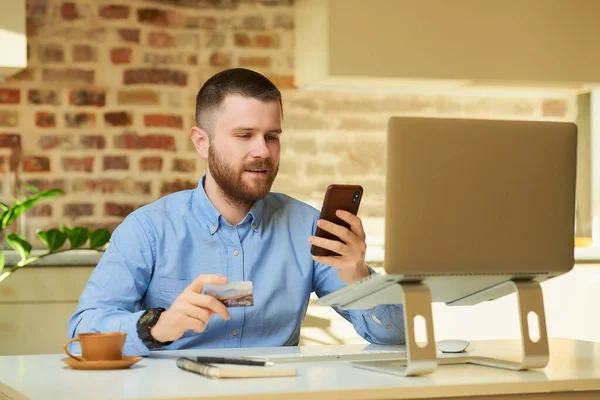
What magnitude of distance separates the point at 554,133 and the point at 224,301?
72 centimetres

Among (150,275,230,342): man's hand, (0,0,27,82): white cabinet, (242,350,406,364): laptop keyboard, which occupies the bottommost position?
(242,350,406,364): laptop keyboard

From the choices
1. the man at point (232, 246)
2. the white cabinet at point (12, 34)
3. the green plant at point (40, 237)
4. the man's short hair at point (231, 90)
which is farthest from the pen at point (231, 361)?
the white cabinet at point (12, 34)

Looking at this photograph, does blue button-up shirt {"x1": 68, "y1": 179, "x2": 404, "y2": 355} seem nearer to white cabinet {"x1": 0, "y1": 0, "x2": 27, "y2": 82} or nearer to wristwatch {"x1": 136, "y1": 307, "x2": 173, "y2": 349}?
wristwatch {"x1": 136, "y1": 307, "x2": 173, "y2": 349}

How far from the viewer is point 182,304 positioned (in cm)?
178

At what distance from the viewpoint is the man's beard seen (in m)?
2.26

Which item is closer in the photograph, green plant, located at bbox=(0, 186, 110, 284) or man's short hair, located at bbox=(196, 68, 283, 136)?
man's short hair, located at bbox=(196, 68, 283, 136)

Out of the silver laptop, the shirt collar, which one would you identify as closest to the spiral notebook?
the silver laptop

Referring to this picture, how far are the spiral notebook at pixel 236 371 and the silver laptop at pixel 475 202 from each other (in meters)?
0.22

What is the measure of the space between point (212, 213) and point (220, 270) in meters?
0.15

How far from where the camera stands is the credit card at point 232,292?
1.80 m

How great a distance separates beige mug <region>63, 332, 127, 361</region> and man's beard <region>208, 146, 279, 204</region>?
651 mm

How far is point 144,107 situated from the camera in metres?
4.05

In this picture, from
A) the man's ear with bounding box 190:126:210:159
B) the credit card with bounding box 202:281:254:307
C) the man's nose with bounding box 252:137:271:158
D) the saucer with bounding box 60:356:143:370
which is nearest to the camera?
the saucer with bounding box 60:356:143:370

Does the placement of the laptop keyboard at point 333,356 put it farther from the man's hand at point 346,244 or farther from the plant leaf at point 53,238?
the plant leaf at point 53,238
